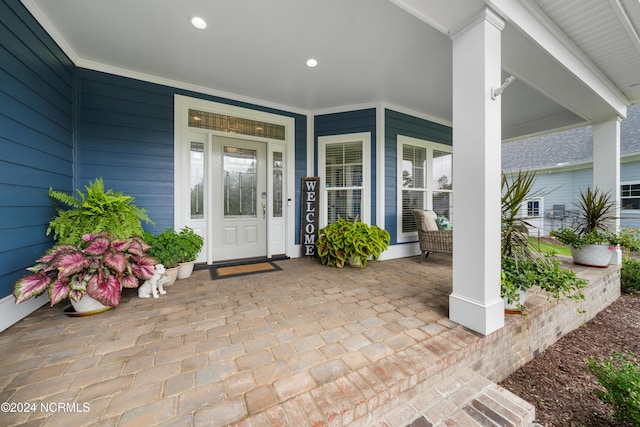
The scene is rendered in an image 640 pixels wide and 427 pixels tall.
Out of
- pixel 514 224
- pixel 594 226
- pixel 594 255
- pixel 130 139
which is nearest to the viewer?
pixel 514 224

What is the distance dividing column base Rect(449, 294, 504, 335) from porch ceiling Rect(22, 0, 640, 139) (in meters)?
2.10

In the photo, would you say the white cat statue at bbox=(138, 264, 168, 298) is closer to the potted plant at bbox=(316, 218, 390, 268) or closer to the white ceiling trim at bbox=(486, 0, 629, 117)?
the potted plant at bbox=(316, 218, 390, 268)

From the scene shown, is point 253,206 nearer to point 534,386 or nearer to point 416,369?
point 416,369

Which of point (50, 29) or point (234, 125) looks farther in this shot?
point (234, 125)

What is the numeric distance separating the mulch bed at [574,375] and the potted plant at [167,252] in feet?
10.9

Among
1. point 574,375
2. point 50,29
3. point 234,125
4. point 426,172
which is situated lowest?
point 574,375

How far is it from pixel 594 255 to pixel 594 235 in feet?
0.94

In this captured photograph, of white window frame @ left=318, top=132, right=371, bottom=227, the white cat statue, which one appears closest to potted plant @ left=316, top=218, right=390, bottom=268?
white window frame @ left=318, top=132, right=371, bottom=227

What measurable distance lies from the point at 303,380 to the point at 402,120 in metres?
4.42

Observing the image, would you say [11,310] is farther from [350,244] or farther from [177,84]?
[350,244]

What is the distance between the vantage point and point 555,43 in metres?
2.16

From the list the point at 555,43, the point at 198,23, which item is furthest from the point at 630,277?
the point at 198,23

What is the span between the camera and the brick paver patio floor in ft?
3.53

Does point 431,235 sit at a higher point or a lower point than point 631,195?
lower
